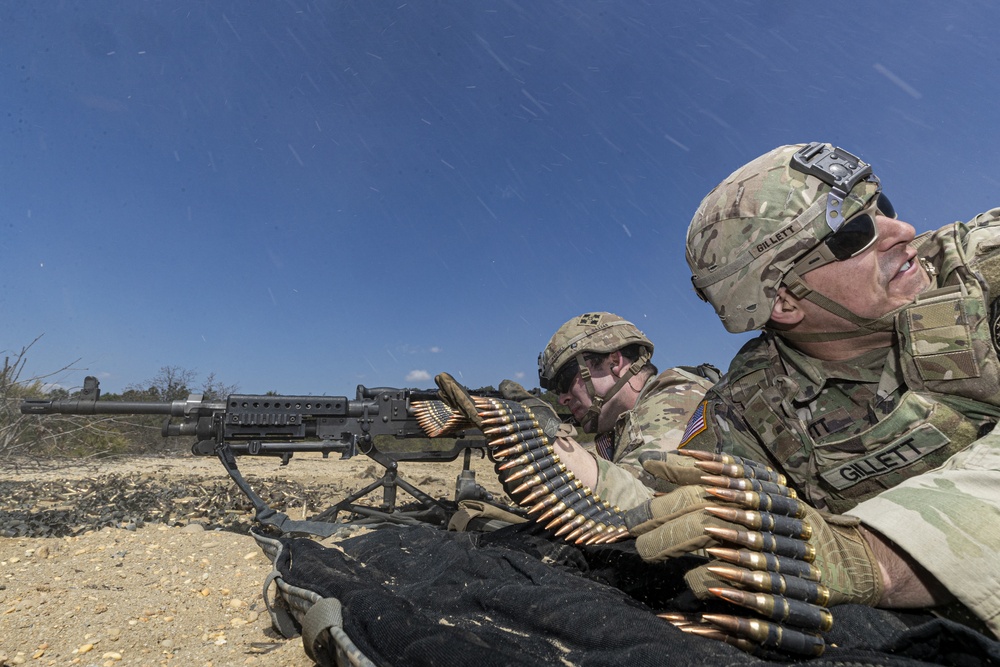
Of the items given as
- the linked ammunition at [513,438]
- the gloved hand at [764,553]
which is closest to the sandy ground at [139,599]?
the linked ammunition at [513,438]

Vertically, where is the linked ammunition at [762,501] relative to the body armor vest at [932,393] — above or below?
below

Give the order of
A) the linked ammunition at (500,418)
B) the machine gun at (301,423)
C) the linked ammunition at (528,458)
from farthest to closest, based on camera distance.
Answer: the machine gun at (301,423)
the linked ammunition at (500,418)
the linked ammunition at (528,458)

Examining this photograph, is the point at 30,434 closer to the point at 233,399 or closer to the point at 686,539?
the point at 233,399

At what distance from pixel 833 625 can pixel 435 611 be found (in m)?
1.30

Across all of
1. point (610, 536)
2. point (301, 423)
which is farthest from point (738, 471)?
point (301, 423)

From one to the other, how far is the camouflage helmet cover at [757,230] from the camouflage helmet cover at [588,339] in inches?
86.7

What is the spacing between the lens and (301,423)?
6.39m

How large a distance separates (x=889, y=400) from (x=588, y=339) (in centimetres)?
287

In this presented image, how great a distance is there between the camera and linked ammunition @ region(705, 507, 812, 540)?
161 centimetres

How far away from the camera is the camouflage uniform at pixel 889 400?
5.32ft

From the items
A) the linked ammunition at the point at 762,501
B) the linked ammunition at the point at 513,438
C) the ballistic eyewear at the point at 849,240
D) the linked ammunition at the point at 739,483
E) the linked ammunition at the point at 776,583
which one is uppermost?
the ballistic eyewear at the point at 849,240

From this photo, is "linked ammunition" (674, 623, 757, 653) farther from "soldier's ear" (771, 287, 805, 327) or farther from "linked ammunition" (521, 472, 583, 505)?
"soldier's ear" (771, 287, 805, 327)

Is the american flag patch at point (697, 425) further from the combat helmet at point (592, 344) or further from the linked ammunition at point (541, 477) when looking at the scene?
the combat helmet at point (592, 344)

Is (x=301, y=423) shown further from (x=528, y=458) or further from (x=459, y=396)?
(x=528, y=458)
